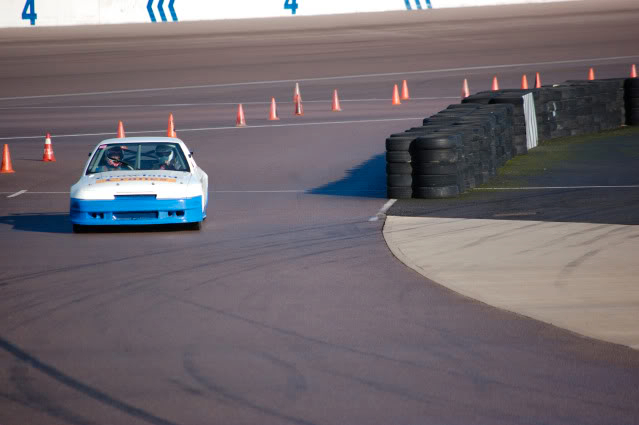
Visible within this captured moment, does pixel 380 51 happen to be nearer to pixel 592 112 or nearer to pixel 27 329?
pixel 592 112

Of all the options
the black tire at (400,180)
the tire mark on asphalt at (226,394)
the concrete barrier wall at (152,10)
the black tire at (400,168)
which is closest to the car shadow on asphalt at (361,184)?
the black tire at (400,180)

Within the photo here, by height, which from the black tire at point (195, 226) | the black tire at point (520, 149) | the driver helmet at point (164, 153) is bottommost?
the black tire at point (195, 226)

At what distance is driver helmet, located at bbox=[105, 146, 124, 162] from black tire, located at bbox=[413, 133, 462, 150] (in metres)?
4.19

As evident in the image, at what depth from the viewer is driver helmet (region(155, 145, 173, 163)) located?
16.0 metres

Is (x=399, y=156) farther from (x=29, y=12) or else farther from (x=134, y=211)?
(x=29, y=12)

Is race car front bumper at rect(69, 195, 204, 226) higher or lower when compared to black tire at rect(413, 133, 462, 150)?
lower

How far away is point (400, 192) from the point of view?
58.0 feet

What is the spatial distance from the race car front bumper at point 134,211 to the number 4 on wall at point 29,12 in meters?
68.3

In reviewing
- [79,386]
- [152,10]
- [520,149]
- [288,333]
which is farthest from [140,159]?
[152,10]

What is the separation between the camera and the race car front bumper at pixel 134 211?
48.2 ft

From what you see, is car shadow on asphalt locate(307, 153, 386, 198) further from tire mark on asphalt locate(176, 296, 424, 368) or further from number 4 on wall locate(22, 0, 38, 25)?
number 4 on wall locate(22, 0, 38, 25)

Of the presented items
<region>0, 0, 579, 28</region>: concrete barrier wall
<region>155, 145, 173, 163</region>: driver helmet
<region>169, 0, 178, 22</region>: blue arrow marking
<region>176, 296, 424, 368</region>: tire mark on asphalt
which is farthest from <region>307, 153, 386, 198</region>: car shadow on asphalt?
<region>169, 0, 178, 22</region>: blue arrow marking

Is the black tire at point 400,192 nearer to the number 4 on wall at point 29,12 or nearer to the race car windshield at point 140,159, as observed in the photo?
the race car windshield at point 140,159

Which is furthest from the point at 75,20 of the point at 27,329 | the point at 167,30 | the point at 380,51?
the point at 27,329
